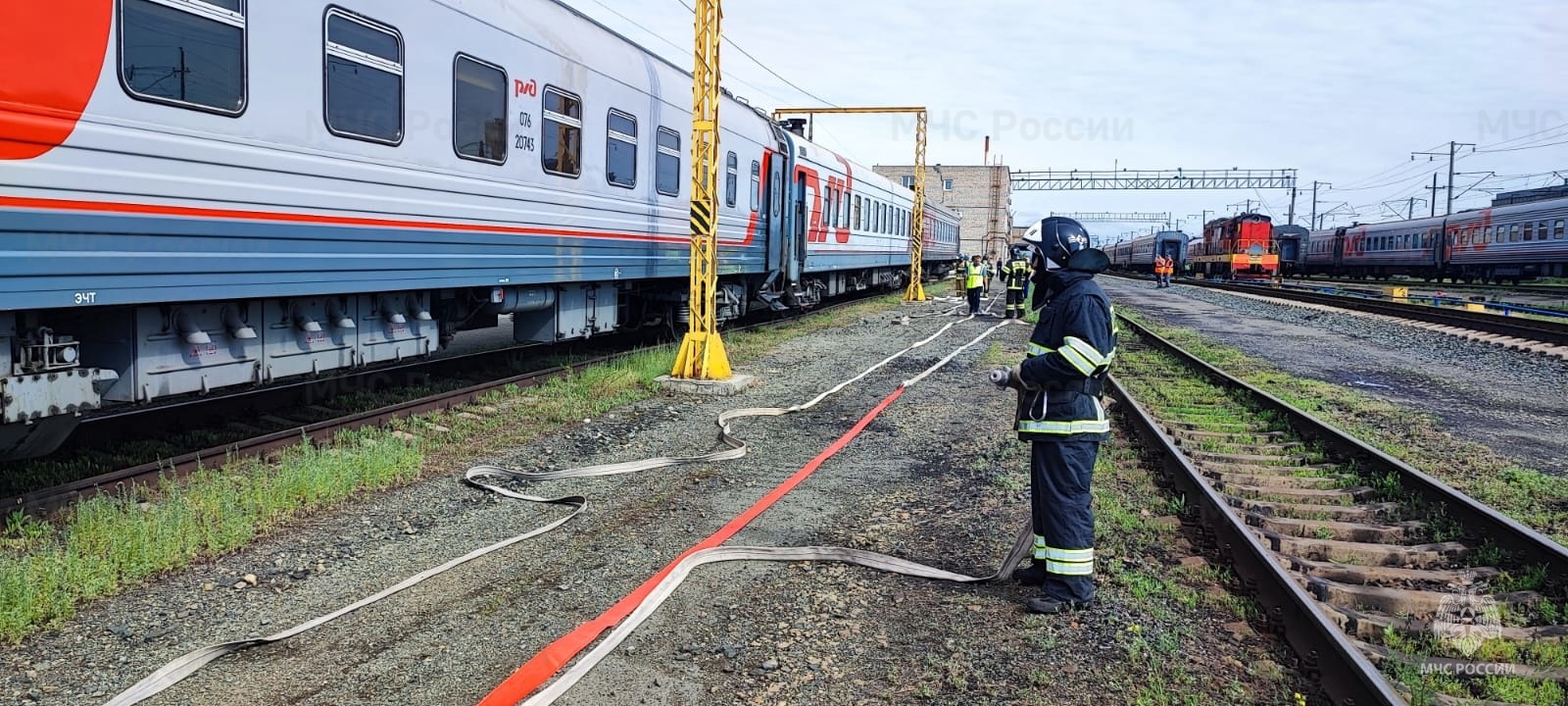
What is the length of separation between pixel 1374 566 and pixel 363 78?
682 centimetres

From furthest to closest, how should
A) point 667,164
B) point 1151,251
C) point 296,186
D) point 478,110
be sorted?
point 1151,251 → point 667,164 → point 478,110 → point 296,186

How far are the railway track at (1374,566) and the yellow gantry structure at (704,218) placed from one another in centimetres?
441

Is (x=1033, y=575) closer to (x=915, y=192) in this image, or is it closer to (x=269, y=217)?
(x=269, y=217)

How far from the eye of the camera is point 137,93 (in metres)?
5.04

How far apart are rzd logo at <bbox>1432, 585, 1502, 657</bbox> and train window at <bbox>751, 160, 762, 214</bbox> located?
11.5m

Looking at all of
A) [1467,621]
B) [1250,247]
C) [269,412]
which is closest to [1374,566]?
[1467,621]

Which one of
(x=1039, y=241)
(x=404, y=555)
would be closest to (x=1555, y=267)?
(x=1039, y=241)

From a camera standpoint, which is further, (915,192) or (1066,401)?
(915,192)

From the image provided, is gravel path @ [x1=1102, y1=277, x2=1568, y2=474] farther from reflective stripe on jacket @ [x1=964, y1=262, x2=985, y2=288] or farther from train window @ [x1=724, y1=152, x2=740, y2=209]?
train window @ [x1=724, y1=152, x2=740, y2=209]

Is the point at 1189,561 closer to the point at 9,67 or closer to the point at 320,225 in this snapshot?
the point at 320,225

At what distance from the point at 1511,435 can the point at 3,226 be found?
430 inches

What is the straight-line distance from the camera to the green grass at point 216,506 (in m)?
4.15

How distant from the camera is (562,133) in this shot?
9141mm

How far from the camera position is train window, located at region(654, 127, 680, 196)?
11328mm
